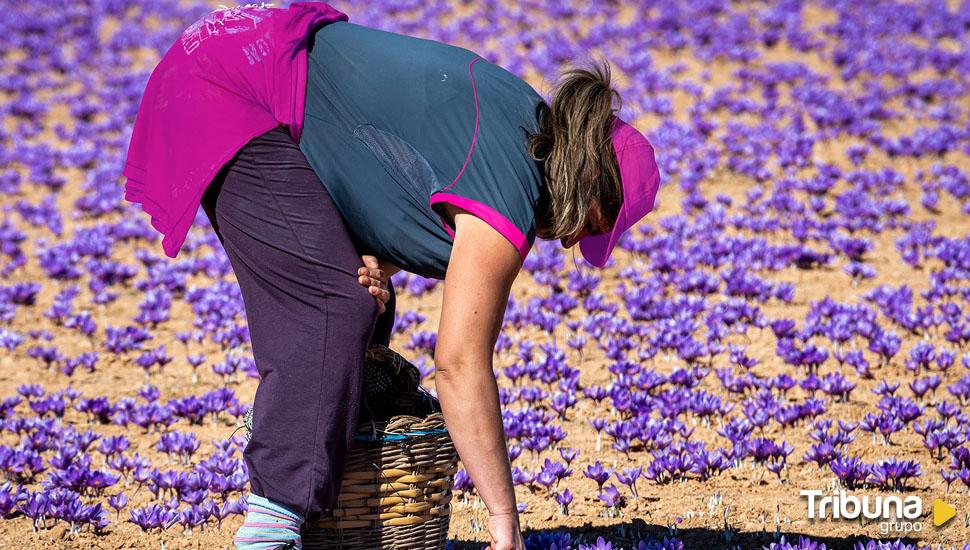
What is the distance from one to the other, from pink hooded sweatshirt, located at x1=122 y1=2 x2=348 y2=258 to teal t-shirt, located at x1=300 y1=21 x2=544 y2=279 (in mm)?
81

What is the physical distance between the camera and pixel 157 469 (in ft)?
15.7

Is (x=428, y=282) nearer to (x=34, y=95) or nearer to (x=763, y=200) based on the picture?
(x=763, y=200)

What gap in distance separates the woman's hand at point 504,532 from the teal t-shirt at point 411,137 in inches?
29.8

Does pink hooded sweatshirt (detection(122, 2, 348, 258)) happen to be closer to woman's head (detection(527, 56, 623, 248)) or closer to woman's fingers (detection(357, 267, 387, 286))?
woman's fingers (detection(357, 267, 387, 286))

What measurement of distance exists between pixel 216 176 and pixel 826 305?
4603mm

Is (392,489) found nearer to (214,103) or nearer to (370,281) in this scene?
(370,281)

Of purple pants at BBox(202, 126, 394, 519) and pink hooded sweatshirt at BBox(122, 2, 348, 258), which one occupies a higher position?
pink hooded sweatshirt at BBox(122, 2, 348, 258)

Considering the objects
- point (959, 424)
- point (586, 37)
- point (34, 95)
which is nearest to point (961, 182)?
point (959, 424)

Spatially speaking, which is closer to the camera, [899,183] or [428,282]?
[428,282]

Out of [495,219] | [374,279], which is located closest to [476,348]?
[495,219]

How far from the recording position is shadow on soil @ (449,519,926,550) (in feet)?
13.2

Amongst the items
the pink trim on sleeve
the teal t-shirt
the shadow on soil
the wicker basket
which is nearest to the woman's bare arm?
the pink trim on sleeve

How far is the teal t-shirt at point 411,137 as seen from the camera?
296 cm

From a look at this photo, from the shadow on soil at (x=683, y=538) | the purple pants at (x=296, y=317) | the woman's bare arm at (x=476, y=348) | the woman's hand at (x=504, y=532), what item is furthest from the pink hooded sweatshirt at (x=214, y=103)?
the shadow on soil at (x=683, y=538)
